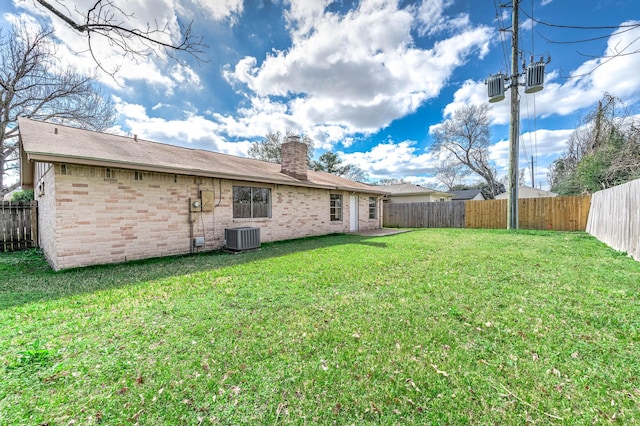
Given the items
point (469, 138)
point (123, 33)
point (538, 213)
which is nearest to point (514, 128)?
point (538, 213)

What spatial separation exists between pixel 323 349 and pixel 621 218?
360 inches

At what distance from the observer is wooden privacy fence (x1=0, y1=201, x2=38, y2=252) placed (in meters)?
8.70

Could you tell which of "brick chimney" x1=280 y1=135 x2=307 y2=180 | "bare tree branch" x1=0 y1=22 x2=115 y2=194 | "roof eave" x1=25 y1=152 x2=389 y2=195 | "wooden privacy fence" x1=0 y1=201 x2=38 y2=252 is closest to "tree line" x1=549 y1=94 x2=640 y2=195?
"roof eave" x1=25 y1=152 x2=389 y2=195

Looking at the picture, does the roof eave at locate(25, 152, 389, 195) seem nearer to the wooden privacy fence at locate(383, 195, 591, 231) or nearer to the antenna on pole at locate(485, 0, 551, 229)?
the antenna on pole at locate(485, 0, 551, 229)

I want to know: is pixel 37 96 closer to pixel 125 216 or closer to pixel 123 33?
pixel 125 216

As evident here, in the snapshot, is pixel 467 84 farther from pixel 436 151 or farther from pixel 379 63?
pixel 436 151

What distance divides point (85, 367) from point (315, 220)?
32.8ft

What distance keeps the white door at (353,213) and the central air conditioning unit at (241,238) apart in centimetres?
696

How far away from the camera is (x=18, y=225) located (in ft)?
29.7

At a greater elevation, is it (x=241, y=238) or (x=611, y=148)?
(x=611, y=148)

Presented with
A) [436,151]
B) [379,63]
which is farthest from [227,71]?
[436,151]

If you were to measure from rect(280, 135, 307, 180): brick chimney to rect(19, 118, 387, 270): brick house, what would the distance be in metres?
1.04

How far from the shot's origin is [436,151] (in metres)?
28.2

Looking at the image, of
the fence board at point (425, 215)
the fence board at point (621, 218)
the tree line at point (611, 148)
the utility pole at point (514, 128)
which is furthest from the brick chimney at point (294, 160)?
the tree line at point (611, 148)
